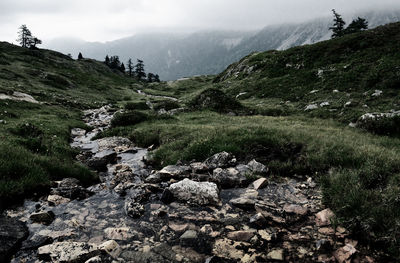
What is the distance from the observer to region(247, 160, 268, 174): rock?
8.59 meters

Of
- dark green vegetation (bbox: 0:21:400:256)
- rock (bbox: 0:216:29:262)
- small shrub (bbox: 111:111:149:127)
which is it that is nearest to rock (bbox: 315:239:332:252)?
dark green vegetation (bbox: 0:21:400:256)

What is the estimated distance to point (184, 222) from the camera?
586cm

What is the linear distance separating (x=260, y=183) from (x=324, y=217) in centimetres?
220

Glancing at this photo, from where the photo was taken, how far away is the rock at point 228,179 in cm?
788

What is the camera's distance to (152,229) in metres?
5.63

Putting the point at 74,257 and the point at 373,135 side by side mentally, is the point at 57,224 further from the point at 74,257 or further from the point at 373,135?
the point at 373,135

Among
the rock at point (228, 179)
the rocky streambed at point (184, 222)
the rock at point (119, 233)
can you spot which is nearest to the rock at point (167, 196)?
the rocky streambed at point (184, 222)

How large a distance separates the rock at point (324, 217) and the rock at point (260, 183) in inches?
77.3

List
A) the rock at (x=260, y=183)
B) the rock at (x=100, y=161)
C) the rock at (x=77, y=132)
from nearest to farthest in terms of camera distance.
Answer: the rock at (x=260, y=183) < the rock at (x=100, y=161) < the rock at (x=77, y=132)

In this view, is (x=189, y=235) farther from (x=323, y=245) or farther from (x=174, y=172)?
(x=174, y=172)

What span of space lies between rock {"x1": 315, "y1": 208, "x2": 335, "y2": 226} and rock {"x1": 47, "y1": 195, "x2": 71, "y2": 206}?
688cm

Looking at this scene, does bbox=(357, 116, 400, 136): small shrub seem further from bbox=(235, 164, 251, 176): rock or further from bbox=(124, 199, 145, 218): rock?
bbox=(124, 199, 145, 218): rock

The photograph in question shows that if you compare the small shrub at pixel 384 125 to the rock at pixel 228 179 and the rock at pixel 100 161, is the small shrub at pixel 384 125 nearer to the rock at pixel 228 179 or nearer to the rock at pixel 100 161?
the rock at pixel 228 179

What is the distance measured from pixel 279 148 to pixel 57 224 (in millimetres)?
8216
